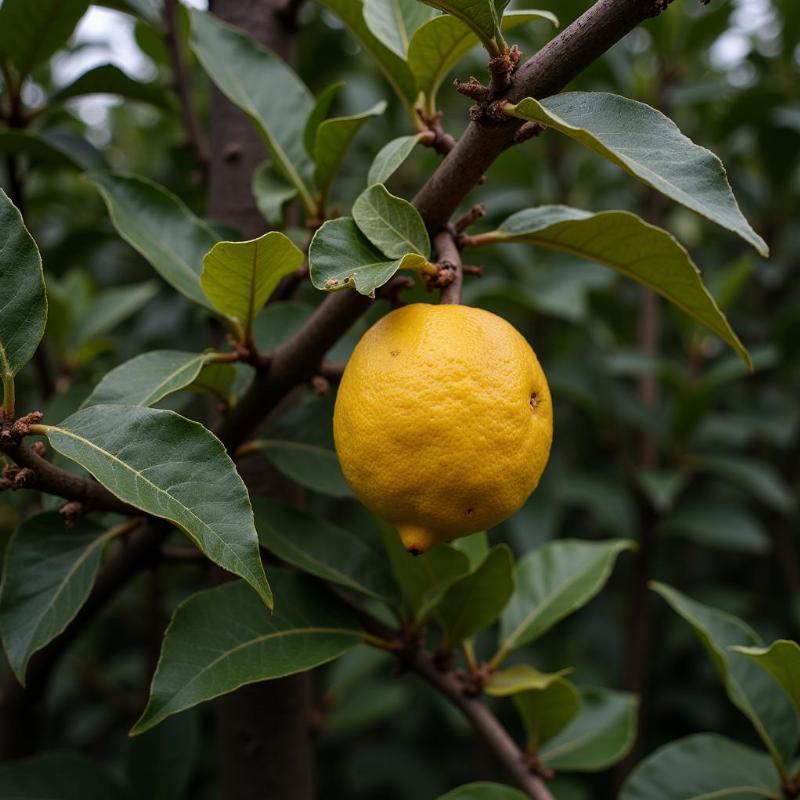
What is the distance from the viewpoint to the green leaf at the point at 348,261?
23.8 inches

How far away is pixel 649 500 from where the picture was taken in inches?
67.7

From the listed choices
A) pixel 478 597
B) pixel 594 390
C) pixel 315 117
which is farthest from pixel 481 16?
pixel 594 390

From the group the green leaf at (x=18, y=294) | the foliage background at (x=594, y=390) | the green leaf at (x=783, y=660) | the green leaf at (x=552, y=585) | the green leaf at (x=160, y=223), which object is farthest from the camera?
the foliage background at (x=594, y=390)

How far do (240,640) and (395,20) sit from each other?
58 centimetres

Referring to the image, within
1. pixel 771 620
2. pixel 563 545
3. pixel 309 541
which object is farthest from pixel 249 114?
pixel 771 620

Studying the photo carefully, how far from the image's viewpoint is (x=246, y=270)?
70cm

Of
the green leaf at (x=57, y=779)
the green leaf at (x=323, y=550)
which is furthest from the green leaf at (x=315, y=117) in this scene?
the green leaf at (x=57, y=779)

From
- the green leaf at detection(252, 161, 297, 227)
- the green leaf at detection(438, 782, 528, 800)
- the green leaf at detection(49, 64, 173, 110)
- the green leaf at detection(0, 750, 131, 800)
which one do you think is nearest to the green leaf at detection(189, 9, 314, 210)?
the green leaf at detection(252, 161, 297, 227)

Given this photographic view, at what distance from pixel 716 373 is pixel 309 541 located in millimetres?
1078

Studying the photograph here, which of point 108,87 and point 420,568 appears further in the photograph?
point 108,87

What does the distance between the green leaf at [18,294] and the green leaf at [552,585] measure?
59cm

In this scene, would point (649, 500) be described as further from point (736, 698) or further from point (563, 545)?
point (736, 698)

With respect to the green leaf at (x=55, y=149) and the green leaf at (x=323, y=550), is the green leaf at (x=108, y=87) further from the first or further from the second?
the green leaf at (x=323, y=550)

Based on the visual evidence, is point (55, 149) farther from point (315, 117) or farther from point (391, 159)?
point (391, 159)
